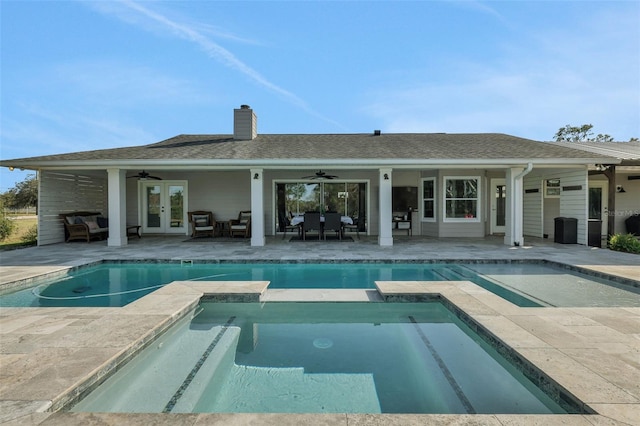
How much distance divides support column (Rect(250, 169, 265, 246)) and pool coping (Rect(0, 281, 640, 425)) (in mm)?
4347

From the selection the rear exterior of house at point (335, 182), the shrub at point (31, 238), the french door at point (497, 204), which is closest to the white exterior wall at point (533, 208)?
the rear exterior of house at point (335, 182)

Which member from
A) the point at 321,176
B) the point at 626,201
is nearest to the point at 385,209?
the point at 321,176

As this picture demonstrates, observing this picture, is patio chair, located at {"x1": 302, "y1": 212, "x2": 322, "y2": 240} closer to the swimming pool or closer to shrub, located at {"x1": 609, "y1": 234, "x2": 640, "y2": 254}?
the swimming pool

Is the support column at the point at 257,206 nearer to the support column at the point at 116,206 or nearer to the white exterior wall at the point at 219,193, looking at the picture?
the white exterior wall at the point at 219,193

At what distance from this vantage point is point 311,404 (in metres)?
2.64

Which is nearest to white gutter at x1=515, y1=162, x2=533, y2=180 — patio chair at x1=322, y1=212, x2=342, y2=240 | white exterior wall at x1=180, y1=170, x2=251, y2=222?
patio chair at x1=322, y1=212, x2=342, y2=240

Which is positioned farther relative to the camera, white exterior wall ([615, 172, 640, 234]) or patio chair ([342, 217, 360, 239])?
white exterior wall ([615, 172, 640, 234])

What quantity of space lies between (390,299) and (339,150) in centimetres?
634

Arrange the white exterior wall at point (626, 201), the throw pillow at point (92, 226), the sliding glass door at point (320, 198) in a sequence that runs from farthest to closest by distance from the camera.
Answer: the sliding glass door at point (320, 198)
the white exterior wall at point (626, 201)
the throw pillow at point (92, 226)

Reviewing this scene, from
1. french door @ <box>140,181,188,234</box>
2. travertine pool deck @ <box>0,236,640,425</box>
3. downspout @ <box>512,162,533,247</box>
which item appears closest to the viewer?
travertine pool deck @ <box>0,236,640,425</box>

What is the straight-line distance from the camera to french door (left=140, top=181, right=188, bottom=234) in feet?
42.6

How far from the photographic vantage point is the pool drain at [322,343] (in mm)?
3721

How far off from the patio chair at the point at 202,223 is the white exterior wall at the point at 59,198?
3.60 metres

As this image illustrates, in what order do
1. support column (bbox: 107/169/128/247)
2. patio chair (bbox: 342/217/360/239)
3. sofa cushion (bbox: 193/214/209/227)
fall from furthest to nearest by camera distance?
sofa cushion (bbox: 193/214/209/227), patio chair (bbox: 342/217/360/239), support column (bbox: 107/169/128/247)
